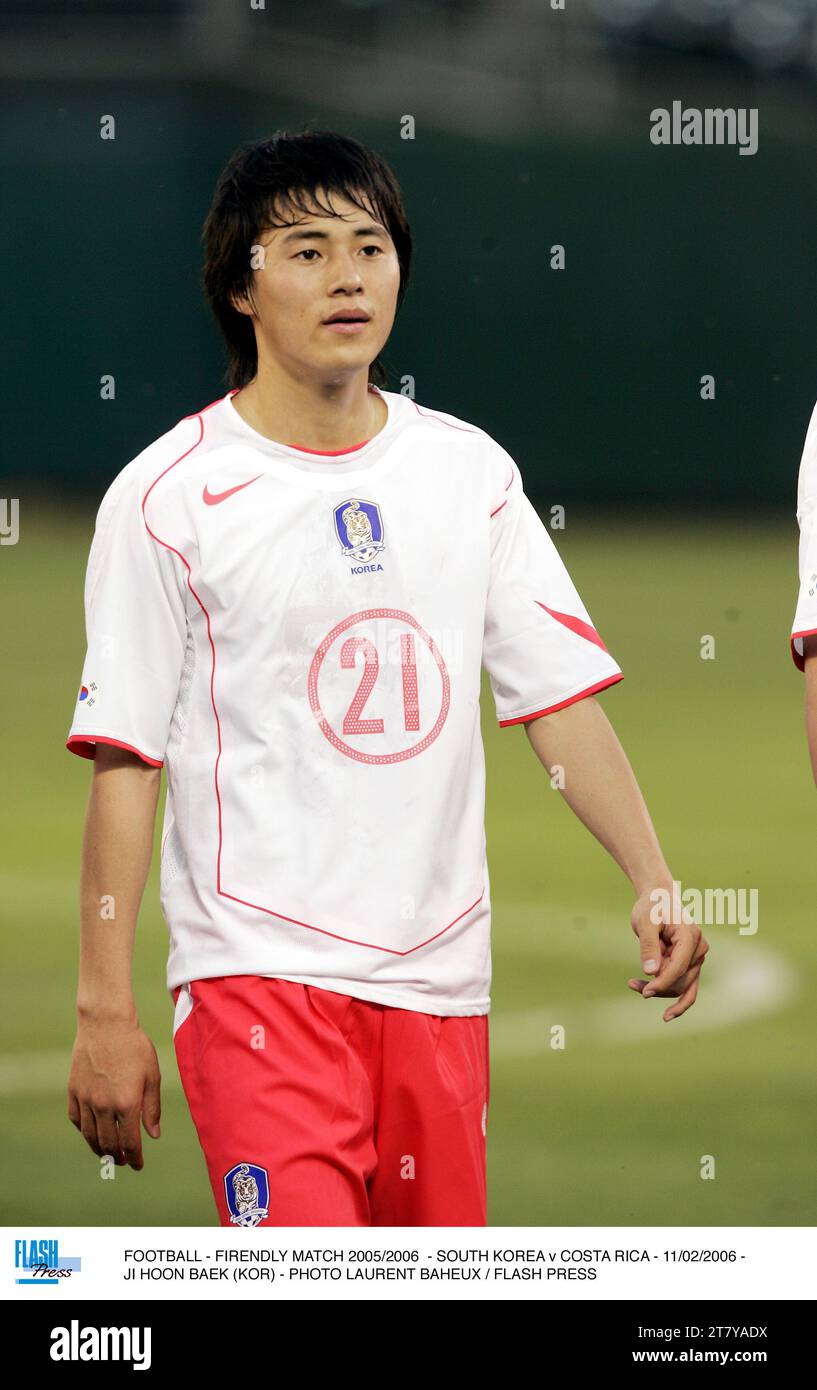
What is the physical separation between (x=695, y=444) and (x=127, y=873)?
17225mm

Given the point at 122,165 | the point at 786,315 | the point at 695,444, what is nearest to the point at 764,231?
the point at 786,315

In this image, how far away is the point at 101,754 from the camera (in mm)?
3059

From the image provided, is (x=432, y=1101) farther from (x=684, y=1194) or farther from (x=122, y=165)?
(x=122, y=165)

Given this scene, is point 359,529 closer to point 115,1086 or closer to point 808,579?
point 808,579

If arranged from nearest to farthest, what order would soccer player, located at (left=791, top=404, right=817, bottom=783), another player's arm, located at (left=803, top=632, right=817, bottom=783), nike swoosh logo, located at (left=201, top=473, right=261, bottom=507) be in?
another player's arm, located at (left=803, top=632, right=817, bottom=783) → soccer player, located at (left=791, top=404, right=817, bottom=783) → nike swoosh logo, located at (left=201, top=473, right=261, bottom=507)

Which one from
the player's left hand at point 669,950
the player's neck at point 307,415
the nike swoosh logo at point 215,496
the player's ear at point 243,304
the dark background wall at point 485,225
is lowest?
the player's left hand at point 669,950

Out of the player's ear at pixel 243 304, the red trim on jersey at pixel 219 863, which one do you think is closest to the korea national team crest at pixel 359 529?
the red trim on jersey at pixel 219 863

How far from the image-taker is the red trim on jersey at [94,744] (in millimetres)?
3014

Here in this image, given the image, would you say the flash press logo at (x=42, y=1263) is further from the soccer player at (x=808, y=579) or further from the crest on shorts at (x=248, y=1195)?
the soccer player at (x=808, y=579)

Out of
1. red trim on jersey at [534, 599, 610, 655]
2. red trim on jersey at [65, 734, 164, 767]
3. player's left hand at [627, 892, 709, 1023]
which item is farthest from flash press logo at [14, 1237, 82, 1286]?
red trim on jersey at [534, 599, 610, 655]

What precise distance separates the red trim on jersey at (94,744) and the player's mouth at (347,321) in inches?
25.8

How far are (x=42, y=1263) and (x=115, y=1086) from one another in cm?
25

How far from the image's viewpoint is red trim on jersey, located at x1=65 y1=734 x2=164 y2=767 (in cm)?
301

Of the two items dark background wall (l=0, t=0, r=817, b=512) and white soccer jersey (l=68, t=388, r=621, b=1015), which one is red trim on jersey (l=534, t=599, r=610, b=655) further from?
dark background wall (l=0, t=0, r=817, b=512)
